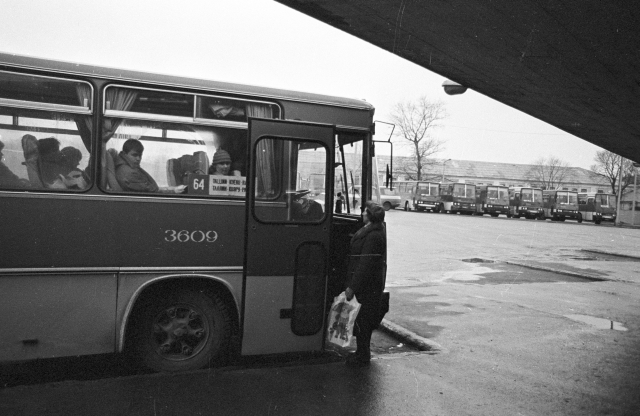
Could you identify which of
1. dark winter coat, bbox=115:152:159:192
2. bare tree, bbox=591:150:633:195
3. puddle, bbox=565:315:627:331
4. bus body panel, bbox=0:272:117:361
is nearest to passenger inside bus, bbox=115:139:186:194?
dark winter coat, bbox=115:152:159:192

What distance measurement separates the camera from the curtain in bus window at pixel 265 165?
5.93m

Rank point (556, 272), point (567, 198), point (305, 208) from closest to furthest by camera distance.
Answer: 1. point (305, 208)
2. point (556, 272)
3. point (567, 198)

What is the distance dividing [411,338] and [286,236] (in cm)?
266

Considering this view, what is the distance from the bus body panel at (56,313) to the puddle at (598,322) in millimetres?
7455

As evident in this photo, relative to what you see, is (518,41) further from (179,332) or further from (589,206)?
(589,206)

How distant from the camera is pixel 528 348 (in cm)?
750

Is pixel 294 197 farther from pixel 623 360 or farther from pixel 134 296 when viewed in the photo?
pixel 623 360

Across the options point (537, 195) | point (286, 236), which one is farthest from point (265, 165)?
point (537, 195)

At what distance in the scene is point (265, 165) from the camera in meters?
5.98

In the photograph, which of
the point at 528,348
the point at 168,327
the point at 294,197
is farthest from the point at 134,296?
the point at 528,348

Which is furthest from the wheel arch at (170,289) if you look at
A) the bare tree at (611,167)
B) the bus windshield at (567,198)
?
the bare tree at (611,167)

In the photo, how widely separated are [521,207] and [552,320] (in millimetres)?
50111

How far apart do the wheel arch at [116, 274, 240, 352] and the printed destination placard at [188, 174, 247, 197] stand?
0.87m

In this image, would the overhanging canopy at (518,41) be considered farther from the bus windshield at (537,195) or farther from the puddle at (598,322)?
the bus windshield at (537,195)
